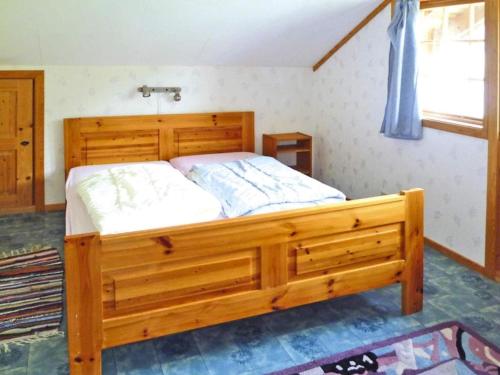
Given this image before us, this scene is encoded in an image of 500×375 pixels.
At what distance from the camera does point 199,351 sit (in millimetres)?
2414

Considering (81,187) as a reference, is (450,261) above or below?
below

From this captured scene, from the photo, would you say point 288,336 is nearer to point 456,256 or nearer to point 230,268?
point 230,268

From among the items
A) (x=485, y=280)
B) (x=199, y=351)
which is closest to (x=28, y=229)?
(x=199, y=351)

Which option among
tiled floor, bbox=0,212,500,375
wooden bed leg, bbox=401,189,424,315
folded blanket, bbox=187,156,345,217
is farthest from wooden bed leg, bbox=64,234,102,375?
wooden bed leg, bbox=401,189,424,315

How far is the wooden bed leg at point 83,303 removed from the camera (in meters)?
1.98

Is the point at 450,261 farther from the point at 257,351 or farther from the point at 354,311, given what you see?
the point at 257,351

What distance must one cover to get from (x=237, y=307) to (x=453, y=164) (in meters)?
1.96

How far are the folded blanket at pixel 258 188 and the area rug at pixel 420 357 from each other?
0.96 meters

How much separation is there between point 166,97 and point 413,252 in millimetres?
2829

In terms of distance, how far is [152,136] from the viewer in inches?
181

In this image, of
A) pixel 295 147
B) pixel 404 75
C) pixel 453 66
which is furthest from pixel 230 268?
pixel 295 147

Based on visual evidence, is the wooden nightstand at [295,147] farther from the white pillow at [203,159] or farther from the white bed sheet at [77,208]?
the white bed sheet at [77,208]

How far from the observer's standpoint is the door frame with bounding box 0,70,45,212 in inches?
167

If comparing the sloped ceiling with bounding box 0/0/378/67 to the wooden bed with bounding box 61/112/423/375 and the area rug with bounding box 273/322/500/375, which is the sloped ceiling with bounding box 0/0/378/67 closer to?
the wooden bed with bounding box 61/112/423/375
